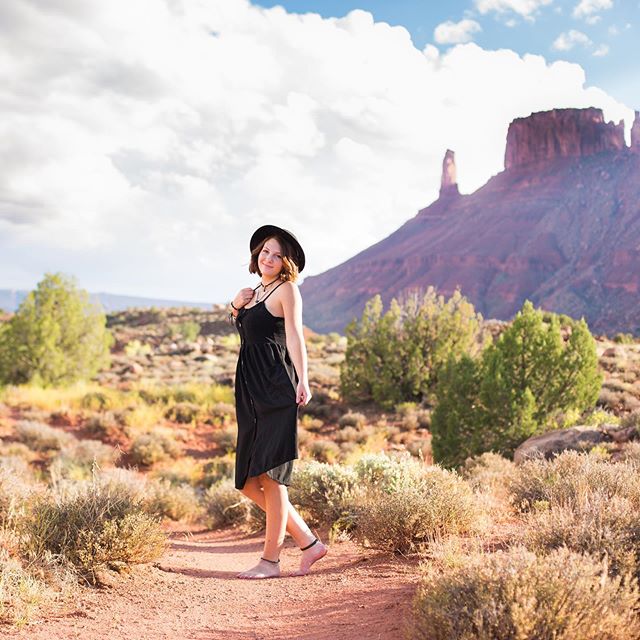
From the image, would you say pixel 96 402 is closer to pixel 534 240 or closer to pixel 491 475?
pixel 491 475

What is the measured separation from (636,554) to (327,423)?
48.8ft

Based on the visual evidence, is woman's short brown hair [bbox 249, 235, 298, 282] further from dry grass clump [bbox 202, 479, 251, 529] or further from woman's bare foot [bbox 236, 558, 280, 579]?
dry grass clump [bbox 202, 479, 251, 529]

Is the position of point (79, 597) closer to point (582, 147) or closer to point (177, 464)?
point (177, 464)

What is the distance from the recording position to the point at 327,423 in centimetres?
1791

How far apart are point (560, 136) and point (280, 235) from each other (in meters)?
121

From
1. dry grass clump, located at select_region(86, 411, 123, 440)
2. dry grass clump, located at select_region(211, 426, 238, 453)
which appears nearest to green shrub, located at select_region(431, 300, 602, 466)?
dry grass clump, located at select_region(211, 426, 238, 453)

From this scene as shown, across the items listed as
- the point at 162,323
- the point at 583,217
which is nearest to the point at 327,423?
the point at 162,323

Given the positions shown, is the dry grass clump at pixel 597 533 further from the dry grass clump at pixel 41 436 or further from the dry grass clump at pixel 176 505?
the dry grass clump at pixel 41 436

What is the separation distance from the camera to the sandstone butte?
81.2 meters

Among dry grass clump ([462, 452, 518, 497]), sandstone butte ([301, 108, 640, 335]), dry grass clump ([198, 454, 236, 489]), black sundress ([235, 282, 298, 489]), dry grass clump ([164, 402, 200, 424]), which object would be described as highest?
sandstone butte ([301, 108, 640, 335])

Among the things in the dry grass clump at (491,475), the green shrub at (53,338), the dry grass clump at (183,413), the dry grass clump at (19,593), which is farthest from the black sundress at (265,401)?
the green shrub at (53,338)

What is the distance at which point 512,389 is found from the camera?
11.3m

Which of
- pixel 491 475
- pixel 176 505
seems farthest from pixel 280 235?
pixel 176 505

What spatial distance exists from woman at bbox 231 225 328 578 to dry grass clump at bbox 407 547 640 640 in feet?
5.19
